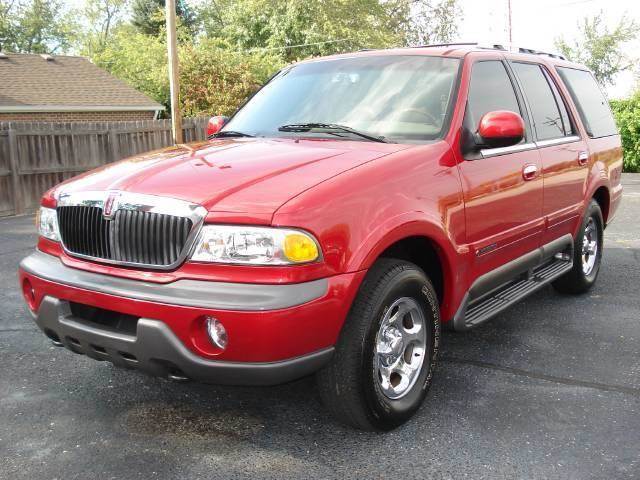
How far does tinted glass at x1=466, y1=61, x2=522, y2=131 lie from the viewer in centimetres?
402

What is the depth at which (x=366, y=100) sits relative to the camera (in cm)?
400

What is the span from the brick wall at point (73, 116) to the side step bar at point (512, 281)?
70.4 ft

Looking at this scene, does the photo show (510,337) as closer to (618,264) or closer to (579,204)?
(579,204)

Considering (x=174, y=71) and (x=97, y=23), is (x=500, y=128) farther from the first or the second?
(x=97, y=23)

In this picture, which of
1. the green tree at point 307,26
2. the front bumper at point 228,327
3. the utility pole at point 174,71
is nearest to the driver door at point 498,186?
the front bumper at point 228,327

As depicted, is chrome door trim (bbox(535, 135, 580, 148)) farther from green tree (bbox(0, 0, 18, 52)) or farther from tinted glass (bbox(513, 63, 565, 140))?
green tree (bbox(0, 0, 18, 52))

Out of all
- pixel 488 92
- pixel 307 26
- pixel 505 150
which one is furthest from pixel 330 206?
pixel 307 26

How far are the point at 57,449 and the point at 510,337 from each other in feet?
10.0

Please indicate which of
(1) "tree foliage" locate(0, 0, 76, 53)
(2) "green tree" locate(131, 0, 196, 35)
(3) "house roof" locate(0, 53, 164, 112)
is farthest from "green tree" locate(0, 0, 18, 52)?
(3) "house roof" locate(0, 53, 164, 112)

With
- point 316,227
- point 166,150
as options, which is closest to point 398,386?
point 316,227

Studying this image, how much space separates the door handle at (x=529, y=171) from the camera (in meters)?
4.22

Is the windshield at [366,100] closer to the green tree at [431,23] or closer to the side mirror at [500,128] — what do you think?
the side mirror at [500,128]

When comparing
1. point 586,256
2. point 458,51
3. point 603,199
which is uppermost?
point 458,51

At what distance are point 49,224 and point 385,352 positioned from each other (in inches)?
72.0
